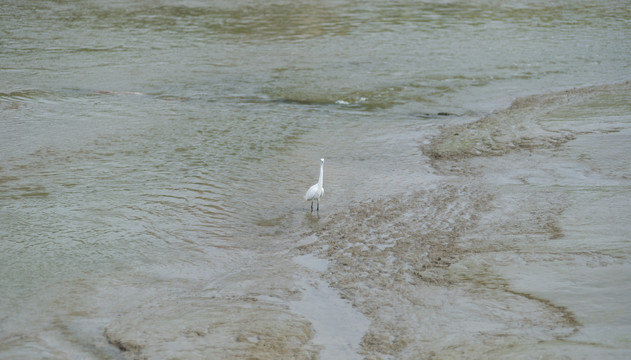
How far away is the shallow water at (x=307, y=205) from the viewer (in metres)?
5.84

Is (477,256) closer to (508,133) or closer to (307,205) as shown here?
(307,205)

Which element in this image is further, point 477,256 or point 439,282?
point 477,256

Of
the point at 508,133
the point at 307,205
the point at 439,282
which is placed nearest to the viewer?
the point at 439,282

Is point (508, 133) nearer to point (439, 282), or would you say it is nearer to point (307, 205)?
point (307, 205)

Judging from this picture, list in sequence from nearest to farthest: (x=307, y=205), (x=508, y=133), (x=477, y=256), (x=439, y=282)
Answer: (x=439, y=282) < (x=477, y=256) < (x=307, y=205) < (x=508, y=133)

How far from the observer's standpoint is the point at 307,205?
8695 mm

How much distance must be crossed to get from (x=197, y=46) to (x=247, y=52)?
1.47 meters

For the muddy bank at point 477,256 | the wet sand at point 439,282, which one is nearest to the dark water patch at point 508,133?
the muddy bank at point 477,256

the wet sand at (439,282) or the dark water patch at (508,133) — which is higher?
the dark water patch at (508,133)

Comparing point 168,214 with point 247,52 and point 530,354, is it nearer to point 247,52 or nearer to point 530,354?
point 530,354

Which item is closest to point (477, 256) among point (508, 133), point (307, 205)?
point (307, 205)

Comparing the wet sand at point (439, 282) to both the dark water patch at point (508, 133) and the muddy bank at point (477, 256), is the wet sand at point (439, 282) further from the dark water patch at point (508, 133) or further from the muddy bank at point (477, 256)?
the dark water patch at point (508, 133)

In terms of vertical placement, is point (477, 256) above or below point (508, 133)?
below

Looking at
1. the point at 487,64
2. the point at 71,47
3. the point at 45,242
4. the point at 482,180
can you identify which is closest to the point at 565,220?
the point at 482,180
